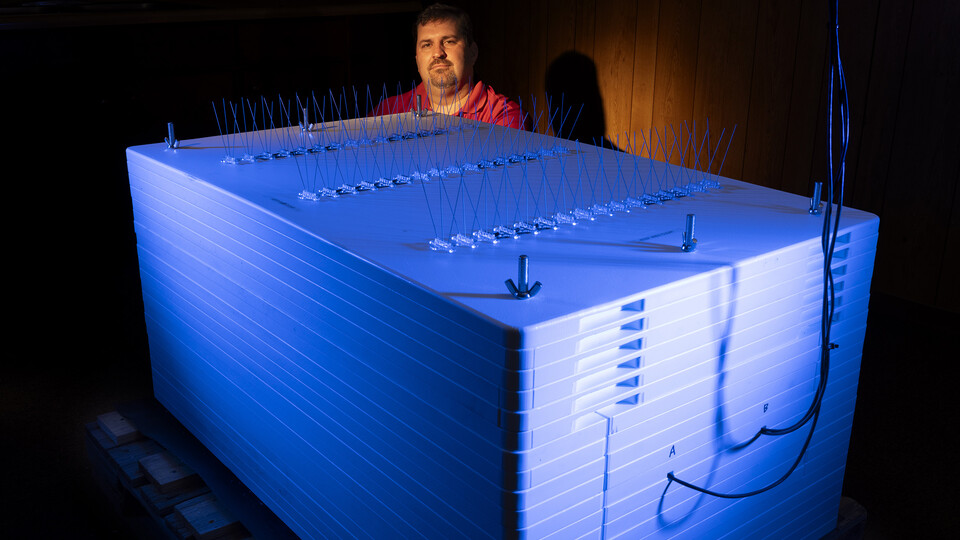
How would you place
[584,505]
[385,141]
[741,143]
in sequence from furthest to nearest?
[741,143] → [385,141] → [584,505]

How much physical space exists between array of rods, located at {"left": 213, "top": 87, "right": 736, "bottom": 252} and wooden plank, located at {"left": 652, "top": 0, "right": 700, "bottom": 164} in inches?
77.8

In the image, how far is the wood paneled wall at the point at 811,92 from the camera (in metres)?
3.43

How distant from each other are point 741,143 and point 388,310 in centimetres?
315

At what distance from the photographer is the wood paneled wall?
3426 mm

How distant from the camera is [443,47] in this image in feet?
11.9

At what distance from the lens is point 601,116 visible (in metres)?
4.92

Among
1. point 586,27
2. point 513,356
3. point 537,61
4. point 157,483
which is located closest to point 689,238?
point 513,356

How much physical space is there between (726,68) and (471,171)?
8.12 ft

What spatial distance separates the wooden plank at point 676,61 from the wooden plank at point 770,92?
0.37 metres

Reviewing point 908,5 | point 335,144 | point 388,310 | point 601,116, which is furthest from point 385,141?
point 601,116

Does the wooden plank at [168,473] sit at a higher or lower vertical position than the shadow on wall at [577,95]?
lower

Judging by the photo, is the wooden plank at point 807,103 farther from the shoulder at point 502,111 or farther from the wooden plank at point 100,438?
the wooden plank at point 100,438

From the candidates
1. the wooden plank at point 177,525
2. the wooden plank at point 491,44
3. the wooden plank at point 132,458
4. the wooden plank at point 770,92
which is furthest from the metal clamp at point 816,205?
the wooden plank at point 491,44

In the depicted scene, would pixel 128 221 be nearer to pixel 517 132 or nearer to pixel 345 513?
pixel 517 132
